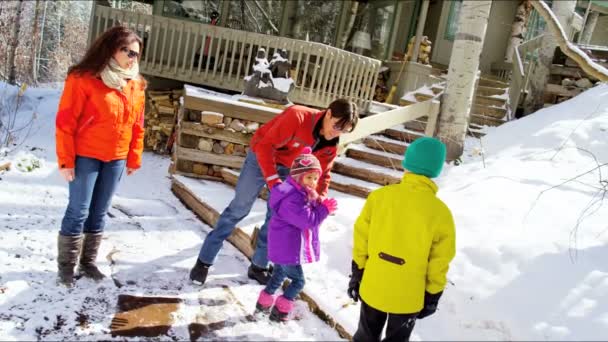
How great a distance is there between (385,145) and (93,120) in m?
4.61

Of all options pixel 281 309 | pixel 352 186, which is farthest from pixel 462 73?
pixel 281 309

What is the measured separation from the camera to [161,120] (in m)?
8.88

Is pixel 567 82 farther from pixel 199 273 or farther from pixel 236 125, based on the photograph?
pixel 199 273

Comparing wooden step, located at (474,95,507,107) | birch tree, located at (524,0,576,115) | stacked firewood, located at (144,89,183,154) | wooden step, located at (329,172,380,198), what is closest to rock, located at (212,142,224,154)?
wooden step, located at (329,172,380,198)


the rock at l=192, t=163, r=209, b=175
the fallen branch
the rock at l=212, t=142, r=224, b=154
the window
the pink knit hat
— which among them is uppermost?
the window

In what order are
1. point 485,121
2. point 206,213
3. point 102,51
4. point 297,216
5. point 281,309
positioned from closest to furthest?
point 297,216 → point 102,51 → point 281,309 → point 206,213 → point 485,121

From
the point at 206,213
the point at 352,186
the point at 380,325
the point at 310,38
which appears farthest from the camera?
the point at 310,38

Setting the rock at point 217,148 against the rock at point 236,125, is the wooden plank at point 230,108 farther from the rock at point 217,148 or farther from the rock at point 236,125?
the rock at point 217,148

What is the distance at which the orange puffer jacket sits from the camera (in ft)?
8.94

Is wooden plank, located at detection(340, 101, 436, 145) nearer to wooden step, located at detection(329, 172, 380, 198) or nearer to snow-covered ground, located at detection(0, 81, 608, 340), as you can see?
wooden step, located at detection(329, 172, 380, 198)

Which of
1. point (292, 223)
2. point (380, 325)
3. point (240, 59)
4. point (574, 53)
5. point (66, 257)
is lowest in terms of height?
point (66, 257)

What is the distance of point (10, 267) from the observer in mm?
3066

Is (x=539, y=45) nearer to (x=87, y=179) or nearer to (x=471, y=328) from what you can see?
(x=471, y=328)

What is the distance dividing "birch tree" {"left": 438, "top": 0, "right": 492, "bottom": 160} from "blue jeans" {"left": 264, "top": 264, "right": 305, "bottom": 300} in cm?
401
